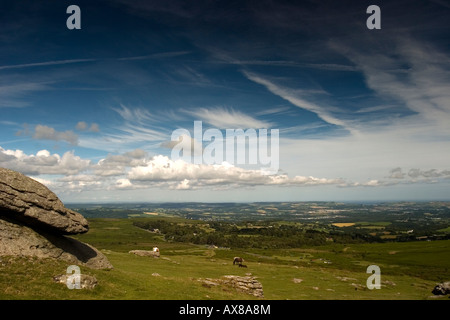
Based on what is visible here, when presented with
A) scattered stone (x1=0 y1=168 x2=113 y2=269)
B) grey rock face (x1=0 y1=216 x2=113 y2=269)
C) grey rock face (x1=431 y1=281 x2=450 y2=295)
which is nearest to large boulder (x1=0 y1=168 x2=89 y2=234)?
scattered stone (x1=0 y1=168 x2=113 y2=269)

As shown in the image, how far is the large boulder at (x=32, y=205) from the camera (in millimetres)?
30000

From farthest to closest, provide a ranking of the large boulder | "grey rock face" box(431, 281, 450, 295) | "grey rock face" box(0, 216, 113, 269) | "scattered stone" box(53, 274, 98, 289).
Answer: "grey rock face" box(431, 281, 450, 295) → the large boulder → "grey rock face" box(0, 216, 113, 269) → "scattered stone" box(53, 274, 98, 289)

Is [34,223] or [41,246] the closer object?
[41,246]

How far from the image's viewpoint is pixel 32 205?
31.6 m

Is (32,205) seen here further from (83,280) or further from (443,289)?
(443,289)

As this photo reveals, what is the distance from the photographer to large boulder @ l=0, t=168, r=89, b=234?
30000mm

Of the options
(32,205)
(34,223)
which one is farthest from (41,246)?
(32,205)

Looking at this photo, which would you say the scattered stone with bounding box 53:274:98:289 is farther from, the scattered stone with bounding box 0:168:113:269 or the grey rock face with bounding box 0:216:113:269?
the scattered stone with bounding box 0:168:113:269

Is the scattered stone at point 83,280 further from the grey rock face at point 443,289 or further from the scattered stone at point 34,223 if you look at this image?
the grey rock face at point 443,289
